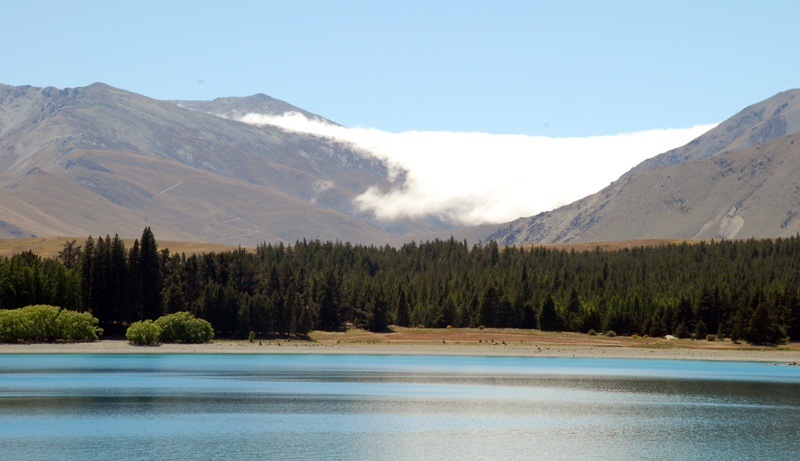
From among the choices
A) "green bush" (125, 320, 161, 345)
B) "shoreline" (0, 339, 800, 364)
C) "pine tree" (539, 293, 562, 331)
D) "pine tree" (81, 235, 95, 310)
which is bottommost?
"shoreline" (0, 339, 800, 364)

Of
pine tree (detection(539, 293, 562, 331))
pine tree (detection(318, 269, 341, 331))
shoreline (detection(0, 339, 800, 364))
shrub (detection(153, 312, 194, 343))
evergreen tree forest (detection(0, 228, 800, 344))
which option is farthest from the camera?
pine tree (detection(539, 293, 562, 331))

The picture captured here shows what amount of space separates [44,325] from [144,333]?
550 inches

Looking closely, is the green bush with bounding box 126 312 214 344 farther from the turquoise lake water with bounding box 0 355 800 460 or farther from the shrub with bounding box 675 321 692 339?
the shrub with bounding box 675 321 692 339

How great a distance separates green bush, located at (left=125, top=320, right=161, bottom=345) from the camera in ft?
420

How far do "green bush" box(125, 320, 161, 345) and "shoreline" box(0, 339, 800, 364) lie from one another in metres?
1.42

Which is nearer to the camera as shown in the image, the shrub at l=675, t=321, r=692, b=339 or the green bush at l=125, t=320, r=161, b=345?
the green bush at l=125, t=320, r=161, b=345

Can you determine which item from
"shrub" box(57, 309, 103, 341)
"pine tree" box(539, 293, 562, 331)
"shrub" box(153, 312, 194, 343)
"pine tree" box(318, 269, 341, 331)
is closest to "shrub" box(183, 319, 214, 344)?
"shrub" box(153, 312, 194, 343)

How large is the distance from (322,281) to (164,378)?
75.7 meters

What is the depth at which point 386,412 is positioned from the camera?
66875 mm

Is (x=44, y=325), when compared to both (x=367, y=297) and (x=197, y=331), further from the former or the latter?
(x=367, y=297)

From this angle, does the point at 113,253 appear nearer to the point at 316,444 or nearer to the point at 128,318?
the point at 128,318

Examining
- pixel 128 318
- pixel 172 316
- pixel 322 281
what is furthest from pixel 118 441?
pixel 322 281

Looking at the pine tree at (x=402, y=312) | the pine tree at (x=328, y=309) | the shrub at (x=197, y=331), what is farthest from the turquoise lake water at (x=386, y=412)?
the pine tree at (x=402, y=312)

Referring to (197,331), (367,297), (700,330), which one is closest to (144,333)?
(197,331)
